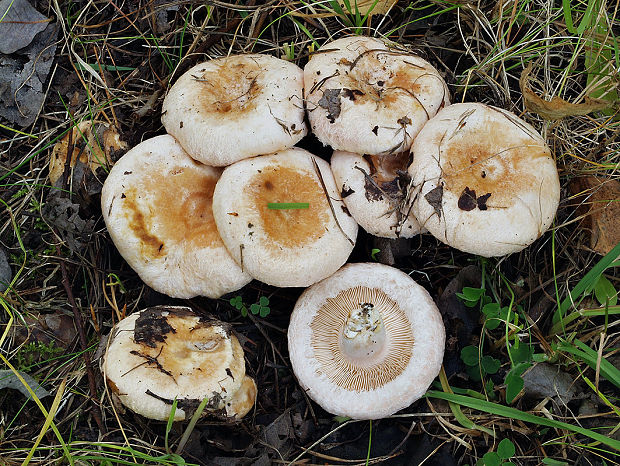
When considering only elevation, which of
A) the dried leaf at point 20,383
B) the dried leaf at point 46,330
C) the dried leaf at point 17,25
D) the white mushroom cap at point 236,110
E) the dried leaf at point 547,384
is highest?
the dried leaf at point 17,25

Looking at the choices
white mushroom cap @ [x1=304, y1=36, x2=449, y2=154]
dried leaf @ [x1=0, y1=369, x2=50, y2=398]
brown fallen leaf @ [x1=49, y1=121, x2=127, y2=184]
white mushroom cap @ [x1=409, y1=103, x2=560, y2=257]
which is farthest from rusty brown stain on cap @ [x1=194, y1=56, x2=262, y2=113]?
dried leaf @ [x1=0, y1=369, x2=50, y2=398]

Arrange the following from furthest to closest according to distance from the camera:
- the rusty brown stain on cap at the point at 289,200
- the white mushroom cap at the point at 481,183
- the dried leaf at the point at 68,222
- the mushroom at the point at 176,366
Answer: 1. the dried leaf at the point at 68,222
2. the rusty brown stain on cap at the point at 289,200
3. the white mushroom cap at the point at 481,183
4. the mushroom at the point at 176,366

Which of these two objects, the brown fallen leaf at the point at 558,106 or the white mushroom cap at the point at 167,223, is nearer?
the brown fallen leaf at the point at 558,106

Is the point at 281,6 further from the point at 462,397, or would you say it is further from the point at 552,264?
the point at 462,397

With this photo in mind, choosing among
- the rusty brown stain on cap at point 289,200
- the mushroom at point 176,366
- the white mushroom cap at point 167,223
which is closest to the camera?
the mushroom at point 176,366

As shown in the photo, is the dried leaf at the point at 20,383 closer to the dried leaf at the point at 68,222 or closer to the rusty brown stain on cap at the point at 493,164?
the dried leaf at the point at 68,222

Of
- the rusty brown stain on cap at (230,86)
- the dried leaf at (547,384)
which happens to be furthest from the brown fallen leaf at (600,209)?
the rusty brown stain on cap at (230,86)

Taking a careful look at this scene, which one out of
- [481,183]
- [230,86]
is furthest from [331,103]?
[481,183]

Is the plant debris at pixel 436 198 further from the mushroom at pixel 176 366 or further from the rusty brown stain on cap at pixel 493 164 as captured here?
the mushroom at pixel 176 366

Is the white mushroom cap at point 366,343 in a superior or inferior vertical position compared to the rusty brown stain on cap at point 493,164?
inferior
